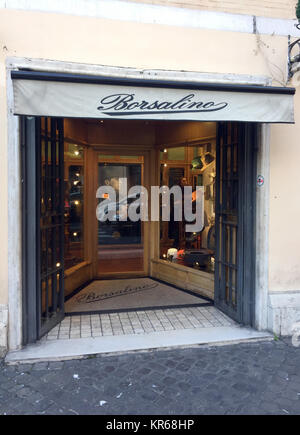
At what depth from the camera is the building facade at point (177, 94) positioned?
4.03m

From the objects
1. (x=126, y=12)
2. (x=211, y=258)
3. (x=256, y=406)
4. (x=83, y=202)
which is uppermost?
(x=126, y=12)

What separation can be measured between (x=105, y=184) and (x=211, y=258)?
2698 millimetres

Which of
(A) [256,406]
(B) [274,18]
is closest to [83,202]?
(B) [274,18]

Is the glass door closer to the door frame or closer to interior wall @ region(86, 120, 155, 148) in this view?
the door frame

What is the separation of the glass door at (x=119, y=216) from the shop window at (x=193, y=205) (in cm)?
59

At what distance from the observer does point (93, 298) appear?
6.26 m

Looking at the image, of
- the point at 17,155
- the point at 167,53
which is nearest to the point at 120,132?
the point at 167,53

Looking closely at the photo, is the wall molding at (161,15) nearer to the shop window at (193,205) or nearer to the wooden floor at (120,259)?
the shop window at (193,205)

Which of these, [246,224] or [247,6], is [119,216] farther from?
[247,6]

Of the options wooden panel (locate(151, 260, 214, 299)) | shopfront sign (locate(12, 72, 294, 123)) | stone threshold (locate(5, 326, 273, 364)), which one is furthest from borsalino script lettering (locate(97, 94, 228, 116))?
wooden panel (locate(151, 260, 214, 299))

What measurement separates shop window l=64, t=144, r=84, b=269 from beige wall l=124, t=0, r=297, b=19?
3.18 m

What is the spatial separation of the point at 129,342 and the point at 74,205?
11.1ft

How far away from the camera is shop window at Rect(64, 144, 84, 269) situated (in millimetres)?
6938

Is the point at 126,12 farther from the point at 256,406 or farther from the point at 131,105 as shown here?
the point at 256,406
